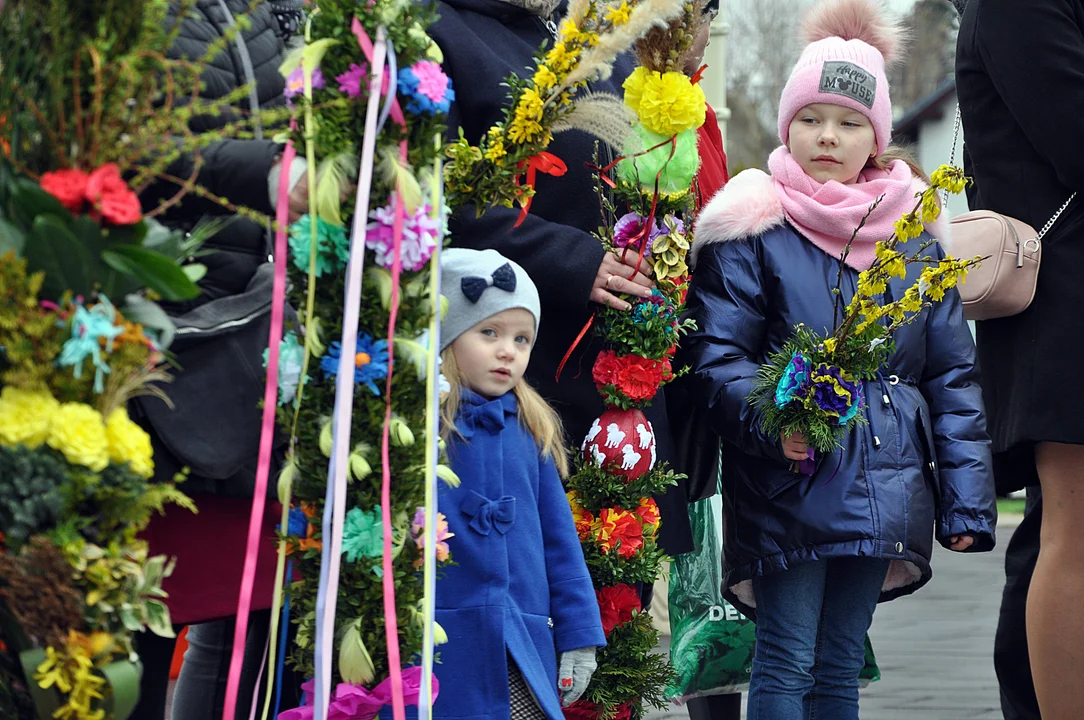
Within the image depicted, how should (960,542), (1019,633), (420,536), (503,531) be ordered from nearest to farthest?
(420,536) → (503,531) → (960,542) → (1019,633)

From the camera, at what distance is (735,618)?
15.0 ft

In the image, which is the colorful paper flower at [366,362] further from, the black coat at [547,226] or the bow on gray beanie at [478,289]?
the black coat at [547,226]

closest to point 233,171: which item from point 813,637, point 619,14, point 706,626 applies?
point 619,14

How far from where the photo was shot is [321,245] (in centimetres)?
269

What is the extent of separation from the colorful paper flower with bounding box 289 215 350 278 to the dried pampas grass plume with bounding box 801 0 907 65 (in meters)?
2.00

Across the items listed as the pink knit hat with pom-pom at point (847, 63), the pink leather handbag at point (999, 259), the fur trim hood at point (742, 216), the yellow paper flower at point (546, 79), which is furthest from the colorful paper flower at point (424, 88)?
the pink leather handbag at point (999, 259)

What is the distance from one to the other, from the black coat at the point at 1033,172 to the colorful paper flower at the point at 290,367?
2.01 metres

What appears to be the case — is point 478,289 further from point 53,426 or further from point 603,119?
point 53,426

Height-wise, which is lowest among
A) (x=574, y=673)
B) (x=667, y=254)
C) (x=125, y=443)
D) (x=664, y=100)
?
(x=574, y=673)

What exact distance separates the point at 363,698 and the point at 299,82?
1117mm

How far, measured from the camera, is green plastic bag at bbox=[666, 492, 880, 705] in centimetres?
442

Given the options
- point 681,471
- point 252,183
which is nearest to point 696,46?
point 681,471

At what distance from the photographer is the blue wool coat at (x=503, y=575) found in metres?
3.32

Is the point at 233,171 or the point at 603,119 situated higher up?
the point at 603,119
